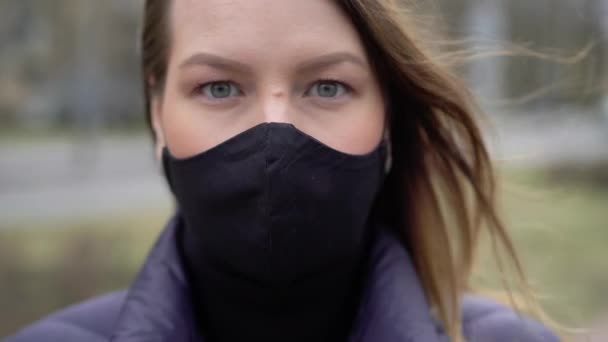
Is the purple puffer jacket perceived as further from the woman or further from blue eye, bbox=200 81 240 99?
blue eye, bbox=200 81 240 99

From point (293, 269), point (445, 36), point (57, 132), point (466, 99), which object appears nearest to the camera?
point (293, 269)

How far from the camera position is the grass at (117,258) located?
22.3 feet

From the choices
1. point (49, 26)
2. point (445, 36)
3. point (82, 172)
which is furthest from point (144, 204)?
point (445, 36)

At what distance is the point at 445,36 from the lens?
8.06 ft

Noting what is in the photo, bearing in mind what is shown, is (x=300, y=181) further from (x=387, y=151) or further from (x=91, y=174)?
(x=91, y=174)

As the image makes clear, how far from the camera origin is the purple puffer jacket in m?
1.96

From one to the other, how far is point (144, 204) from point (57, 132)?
1103 centimetres

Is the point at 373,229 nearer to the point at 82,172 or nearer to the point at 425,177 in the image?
the point at 425,177

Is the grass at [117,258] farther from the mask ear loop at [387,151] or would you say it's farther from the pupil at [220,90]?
the pupil at [220,90]

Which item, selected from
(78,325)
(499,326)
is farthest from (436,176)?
(78,325)

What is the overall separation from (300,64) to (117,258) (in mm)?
6697

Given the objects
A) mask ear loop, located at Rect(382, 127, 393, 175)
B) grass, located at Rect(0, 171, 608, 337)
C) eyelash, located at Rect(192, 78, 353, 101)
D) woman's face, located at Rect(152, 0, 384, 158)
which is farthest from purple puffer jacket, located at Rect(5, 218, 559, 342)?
grass, located at Rect(0, 171, 608, 337)

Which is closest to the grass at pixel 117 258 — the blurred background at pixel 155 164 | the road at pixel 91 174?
the blurred background at pixel 155 164

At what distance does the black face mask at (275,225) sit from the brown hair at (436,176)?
0.19 meters
